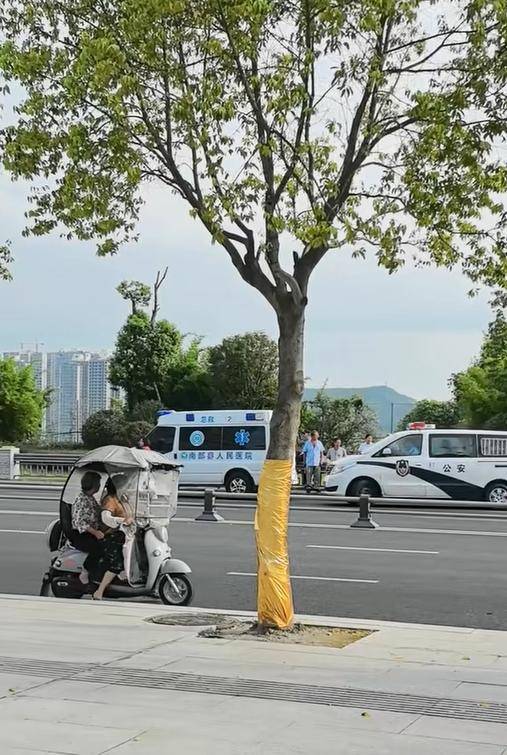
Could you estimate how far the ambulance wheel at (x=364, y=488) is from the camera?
25.1 meters

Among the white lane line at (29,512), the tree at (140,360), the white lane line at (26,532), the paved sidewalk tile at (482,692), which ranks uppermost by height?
the tree at (140,360)

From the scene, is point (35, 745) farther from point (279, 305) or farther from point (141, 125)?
point (141, 125)

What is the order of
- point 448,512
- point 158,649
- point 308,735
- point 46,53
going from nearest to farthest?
point 308,735 < point 158,649 < point 46,53 < point 448,512

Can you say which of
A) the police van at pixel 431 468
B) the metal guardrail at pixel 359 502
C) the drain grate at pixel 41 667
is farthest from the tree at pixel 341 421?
the drain grate at pixel 41 667

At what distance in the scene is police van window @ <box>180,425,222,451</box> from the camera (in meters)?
28.6

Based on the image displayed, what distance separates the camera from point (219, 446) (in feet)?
93.6

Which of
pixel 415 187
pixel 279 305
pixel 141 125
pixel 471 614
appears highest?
pixel 141 125

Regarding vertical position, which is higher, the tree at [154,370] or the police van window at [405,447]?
the tree at [154,370]

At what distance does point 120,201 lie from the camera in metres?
11.4

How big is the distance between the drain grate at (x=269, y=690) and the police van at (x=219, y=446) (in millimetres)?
20152

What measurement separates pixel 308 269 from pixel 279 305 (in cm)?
43

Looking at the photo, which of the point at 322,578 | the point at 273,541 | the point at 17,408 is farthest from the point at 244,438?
the point at 17,408

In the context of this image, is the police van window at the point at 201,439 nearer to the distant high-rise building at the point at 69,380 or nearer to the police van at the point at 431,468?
the police van at the point at 431,468

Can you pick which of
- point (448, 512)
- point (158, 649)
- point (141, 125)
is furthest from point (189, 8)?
point (448, 512)
